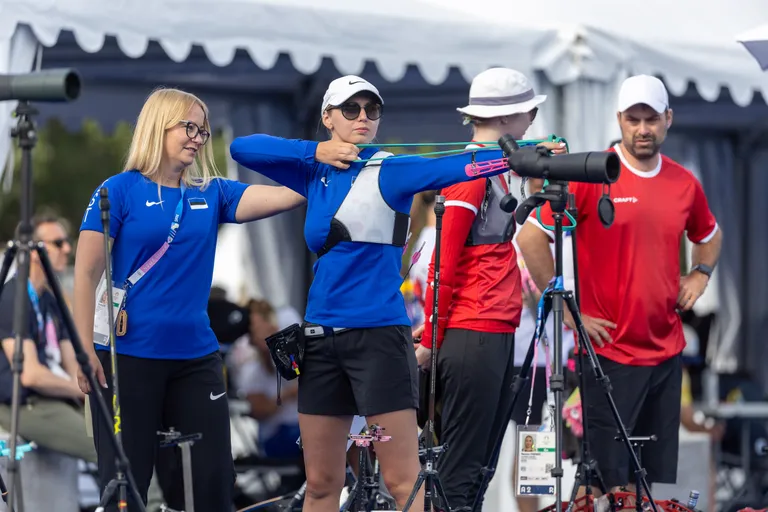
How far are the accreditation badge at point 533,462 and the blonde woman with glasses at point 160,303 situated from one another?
1.08 m

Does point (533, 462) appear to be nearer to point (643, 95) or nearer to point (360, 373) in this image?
point (360, 373)

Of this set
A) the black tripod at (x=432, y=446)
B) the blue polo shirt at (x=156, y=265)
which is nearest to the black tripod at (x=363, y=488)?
the black tripod at (x=432, y=446)

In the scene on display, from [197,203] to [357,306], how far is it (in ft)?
2.18

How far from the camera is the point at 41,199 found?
29.5m

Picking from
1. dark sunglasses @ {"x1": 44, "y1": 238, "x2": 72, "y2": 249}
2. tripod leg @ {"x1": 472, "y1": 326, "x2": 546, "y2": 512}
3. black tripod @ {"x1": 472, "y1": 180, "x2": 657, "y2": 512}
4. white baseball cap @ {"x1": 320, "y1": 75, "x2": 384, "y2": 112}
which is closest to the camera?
black tripod @ {"x1": 472, "y1": 180, "x2": 657, "y2": 512}

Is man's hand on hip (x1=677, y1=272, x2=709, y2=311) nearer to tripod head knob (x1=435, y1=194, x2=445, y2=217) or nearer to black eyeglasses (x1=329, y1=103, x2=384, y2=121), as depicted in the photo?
tripod head knob (x1=435, y1=194, x2=445, y2=217)

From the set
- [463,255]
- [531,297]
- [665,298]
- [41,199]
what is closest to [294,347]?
[463,255]

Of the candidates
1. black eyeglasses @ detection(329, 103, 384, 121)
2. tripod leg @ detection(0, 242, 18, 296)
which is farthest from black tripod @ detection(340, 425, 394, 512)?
tripod leg @ detection(0, 242, 18, 296)

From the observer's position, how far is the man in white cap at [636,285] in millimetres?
4824

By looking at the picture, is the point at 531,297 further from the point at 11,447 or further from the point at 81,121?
the point at 81,121

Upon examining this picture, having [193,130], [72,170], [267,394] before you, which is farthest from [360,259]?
[72,170]

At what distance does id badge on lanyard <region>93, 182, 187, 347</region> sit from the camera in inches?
160

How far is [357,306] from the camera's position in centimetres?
399

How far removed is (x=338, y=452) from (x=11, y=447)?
114 cm
